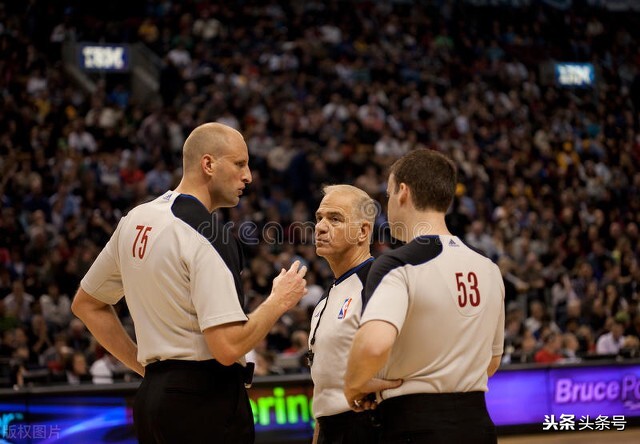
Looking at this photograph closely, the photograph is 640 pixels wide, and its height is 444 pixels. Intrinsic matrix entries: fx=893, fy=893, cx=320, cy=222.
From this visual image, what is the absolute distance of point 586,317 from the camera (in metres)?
14.7

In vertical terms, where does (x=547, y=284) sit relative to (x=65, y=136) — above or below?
below

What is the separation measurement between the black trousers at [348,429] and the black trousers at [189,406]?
26.1 inches

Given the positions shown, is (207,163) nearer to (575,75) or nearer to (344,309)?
(344,309)

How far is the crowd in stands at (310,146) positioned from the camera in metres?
12.7

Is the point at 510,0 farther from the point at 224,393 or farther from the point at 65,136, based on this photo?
the point at 224,393

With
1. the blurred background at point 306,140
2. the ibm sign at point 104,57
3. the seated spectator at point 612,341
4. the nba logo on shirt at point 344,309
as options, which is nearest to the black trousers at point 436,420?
the nba logo on shirt at point 344,309

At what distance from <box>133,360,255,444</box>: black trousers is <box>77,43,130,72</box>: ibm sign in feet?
53.1

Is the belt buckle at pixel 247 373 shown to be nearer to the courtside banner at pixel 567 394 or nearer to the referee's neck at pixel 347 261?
the referee's neck at pixel 347 261

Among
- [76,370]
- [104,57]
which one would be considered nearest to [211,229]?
[76,370]

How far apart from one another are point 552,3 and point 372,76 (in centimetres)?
935

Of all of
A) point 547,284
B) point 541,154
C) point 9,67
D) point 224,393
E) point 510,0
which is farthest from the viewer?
point 510,0

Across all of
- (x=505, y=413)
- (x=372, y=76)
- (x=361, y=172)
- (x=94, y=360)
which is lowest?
(x=505, y=413)

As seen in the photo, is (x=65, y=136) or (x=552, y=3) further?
(x=552, y=3)

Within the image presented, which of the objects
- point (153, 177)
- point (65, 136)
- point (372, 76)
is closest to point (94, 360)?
point (153, 177)
